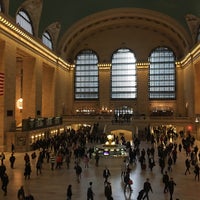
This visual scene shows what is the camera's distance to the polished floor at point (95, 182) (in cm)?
1244

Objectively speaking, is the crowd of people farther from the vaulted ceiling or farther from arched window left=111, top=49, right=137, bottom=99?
arched window left=111, top=49, right=137, bottom=99

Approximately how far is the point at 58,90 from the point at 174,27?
643 inches

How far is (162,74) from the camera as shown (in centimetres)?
4606

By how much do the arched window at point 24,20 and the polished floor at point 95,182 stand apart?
14.8 meters

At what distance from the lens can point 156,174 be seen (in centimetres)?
1658

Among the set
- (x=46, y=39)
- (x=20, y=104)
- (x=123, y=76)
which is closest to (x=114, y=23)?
(x=123, y=76)

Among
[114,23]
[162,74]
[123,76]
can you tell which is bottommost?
[123,76]

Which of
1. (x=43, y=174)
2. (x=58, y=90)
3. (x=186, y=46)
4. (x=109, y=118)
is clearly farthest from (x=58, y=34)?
(x=43, y=174)

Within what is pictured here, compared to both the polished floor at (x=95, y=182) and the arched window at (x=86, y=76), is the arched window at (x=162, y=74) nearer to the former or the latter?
the arched window at (x=86, y=76)

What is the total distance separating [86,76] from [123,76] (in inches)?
216

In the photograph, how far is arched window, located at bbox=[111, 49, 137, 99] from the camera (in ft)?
153

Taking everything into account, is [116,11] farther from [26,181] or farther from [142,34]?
[26,181]

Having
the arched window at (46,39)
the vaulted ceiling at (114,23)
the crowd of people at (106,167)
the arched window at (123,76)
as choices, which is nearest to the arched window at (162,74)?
the vaulted ceiling at (114,23)

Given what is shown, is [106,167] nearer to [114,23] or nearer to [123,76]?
[114,23]
